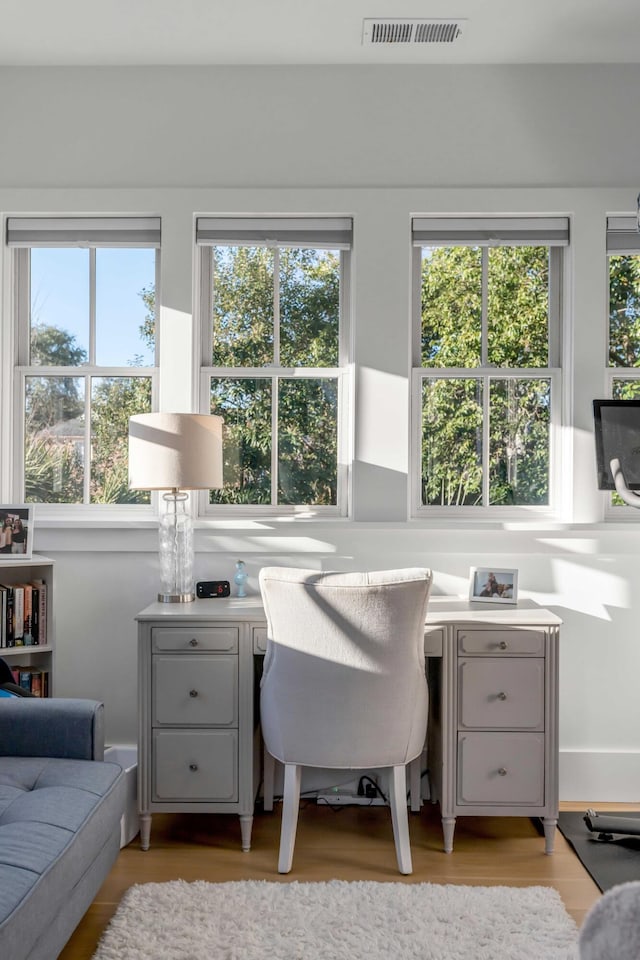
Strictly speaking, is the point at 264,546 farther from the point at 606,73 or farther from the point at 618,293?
the point at 606,73

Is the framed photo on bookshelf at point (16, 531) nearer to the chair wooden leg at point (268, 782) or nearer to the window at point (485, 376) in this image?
the chair wooden leg at point (268, 782)

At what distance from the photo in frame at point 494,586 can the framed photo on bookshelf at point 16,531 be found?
1801 millimetres

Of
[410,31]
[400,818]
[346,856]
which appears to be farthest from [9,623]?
[410,31]

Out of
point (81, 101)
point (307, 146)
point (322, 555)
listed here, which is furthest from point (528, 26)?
point (322, 555)

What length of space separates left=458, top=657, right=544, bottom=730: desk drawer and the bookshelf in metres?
1.63

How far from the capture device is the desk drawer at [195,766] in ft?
8.49

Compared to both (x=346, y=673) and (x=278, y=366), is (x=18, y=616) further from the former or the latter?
(x=278, y=366)

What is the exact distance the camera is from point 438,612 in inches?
106

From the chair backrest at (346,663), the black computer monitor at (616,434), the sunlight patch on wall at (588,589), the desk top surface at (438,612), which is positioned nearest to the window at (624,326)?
the sunlight patch on wall at (588,589)

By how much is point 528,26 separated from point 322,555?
7.58 feet

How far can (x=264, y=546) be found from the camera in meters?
3.13

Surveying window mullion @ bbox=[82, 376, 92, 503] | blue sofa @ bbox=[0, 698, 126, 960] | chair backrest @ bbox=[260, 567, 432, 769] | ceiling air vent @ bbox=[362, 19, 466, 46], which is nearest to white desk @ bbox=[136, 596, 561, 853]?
chair backrest @ bbox=[260, 567, 432, 769]

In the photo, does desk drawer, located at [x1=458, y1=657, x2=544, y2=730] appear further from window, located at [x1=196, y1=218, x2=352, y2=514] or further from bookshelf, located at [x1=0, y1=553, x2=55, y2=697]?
bookshelf, located at [x1=0, y1=553, x2=55, y2=697]

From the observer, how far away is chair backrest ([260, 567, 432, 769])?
2.31 metres
